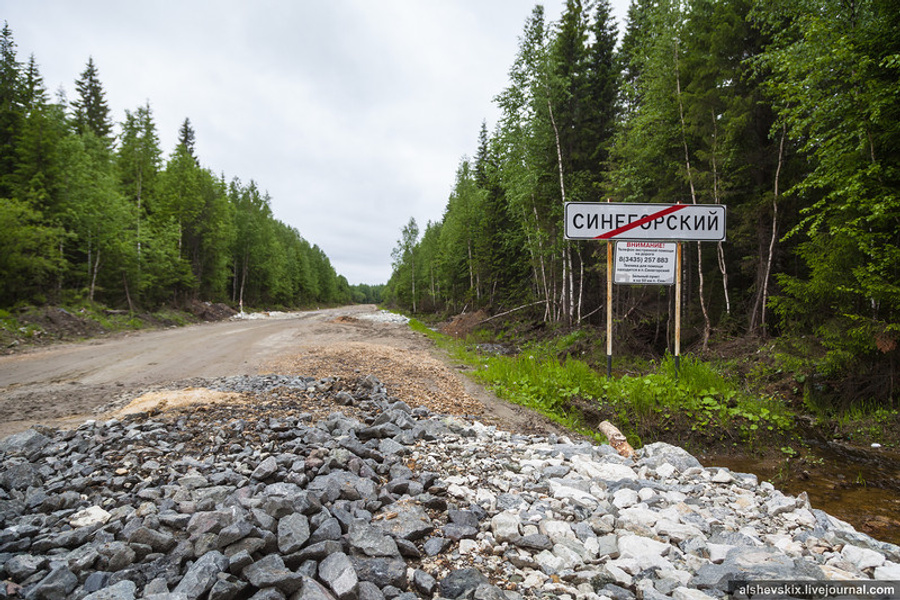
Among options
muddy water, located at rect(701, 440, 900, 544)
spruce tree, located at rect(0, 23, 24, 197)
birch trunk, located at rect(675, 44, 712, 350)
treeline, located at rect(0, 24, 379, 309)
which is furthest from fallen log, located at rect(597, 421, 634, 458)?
spruce tree, located at rect(0, 23, 24, 197)

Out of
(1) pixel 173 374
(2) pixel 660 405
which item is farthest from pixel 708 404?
(1) pixel 173 374

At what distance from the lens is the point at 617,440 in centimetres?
529

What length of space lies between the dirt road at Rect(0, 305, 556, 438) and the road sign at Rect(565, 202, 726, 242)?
3.93 meters

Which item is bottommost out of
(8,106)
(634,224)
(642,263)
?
(642,263)

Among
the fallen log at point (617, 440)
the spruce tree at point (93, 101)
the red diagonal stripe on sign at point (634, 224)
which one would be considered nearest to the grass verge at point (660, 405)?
the fallen log at point (617, 440)

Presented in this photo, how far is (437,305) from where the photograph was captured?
50.6m

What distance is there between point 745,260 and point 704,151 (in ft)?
11.9

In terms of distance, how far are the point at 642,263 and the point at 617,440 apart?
4.04 metres

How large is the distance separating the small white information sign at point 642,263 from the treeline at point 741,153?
2860 mm

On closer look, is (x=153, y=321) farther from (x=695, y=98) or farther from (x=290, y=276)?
(x=290, y=276)

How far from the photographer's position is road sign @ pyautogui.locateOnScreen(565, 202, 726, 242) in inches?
299

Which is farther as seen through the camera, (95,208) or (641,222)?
(95,208)

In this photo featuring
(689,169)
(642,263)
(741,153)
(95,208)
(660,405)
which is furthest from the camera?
(95,208)

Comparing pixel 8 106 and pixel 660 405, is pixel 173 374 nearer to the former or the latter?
pixel 660 405
